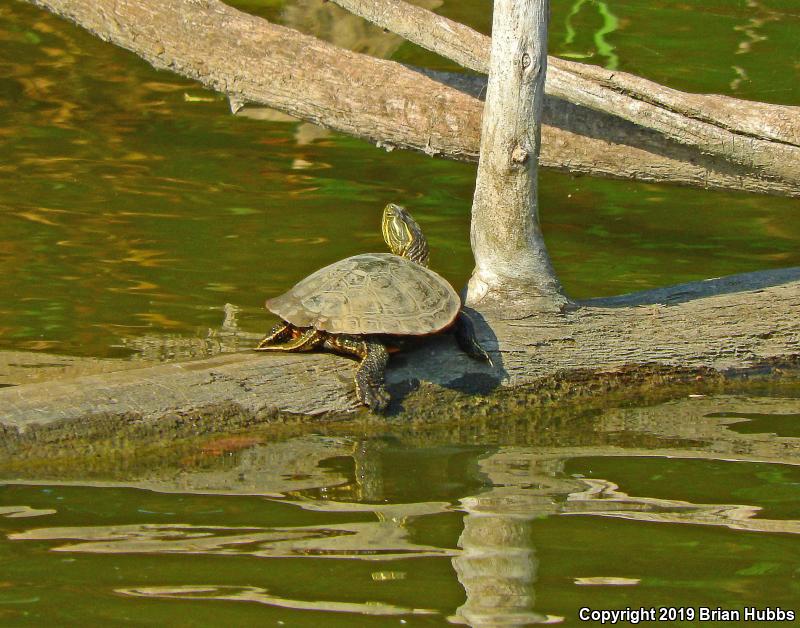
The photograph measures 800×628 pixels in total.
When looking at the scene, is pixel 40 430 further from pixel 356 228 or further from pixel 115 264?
pixel 356 228

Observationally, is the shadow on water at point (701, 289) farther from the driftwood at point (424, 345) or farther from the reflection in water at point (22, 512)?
the reflection in water at point (22, 512)

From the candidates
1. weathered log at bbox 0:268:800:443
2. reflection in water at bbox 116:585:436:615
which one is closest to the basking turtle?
weathered log at bbox 0:268:800:443

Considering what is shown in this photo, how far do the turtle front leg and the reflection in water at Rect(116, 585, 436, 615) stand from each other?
5.10ft

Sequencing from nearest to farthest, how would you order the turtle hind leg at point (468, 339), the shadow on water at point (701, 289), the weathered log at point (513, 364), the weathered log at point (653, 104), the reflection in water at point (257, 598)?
the reflection in water at point (257, 598)
the weathered log at point (513, 364)
the turtle hind leg at point (468, 339)
the shadow on water at point (701, 289)
the weathered log at point (653, 104)

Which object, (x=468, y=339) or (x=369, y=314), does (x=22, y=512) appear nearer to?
(x=369, y=314)

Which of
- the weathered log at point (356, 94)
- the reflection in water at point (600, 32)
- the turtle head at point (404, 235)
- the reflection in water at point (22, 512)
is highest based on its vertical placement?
the reflection in water at point (600, 32)

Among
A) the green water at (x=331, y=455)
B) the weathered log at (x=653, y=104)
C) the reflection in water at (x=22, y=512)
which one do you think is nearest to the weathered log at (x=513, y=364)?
the green water at (x=331, y=455)

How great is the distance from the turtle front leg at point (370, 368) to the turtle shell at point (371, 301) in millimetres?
73

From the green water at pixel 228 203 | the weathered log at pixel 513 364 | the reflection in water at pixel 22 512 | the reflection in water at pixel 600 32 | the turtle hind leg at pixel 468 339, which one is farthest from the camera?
the reflection in water at pixel 600 32

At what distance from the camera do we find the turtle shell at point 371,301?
514 centimetres

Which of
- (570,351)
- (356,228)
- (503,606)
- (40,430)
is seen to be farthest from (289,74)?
(503,606)

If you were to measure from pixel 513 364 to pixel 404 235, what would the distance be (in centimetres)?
94

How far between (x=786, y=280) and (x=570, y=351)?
1.29 metres

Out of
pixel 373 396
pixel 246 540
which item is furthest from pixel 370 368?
pixel 246 540
